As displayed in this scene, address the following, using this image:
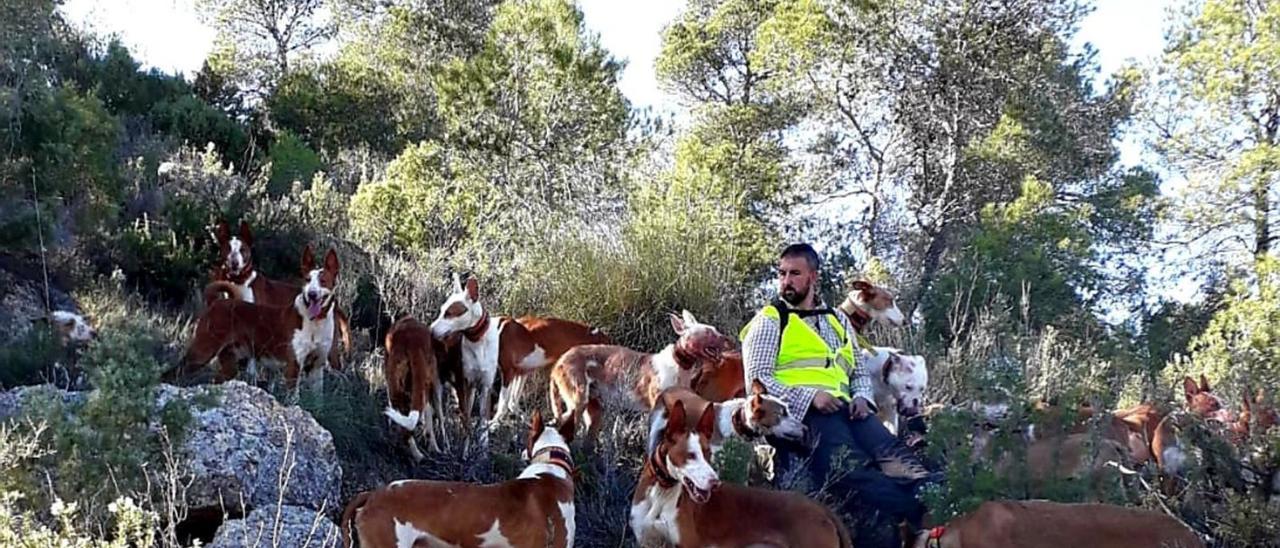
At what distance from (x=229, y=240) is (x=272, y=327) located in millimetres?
2099

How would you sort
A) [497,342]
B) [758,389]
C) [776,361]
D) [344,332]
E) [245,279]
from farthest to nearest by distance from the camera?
[245,279], [344,332], [497,342], [776,361], [758,389]

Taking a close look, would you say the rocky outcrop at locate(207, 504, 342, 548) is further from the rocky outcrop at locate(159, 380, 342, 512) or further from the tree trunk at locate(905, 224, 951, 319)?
the tree trunk at locate(905, 224, 951, 319)

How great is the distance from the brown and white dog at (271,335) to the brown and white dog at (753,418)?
8.47ft

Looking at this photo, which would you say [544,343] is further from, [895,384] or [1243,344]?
[1243,344]

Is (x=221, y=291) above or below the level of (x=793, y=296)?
below

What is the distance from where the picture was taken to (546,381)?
31.1ft

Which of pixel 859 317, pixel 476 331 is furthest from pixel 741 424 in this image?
pixel 859 317

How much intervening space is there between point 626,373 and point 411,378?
1351mm

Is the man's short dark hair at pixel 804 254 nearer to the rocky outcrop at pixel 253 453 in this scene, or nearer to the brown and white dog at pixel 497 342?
the brown and white dog at pixel 497 342

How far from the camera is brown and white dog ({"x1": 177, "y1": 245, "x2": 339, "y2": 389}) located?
8.35 meters

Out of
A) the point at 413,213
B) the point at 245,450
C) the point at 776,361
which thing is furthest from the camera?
the point at 413,213

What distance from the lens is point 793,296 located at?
24.2ft

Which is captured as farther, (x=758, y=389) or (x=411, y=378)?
(x=411, y=378)

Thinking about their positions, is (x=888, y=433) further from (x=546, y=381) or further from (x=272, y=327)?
(x=272, y=327)
